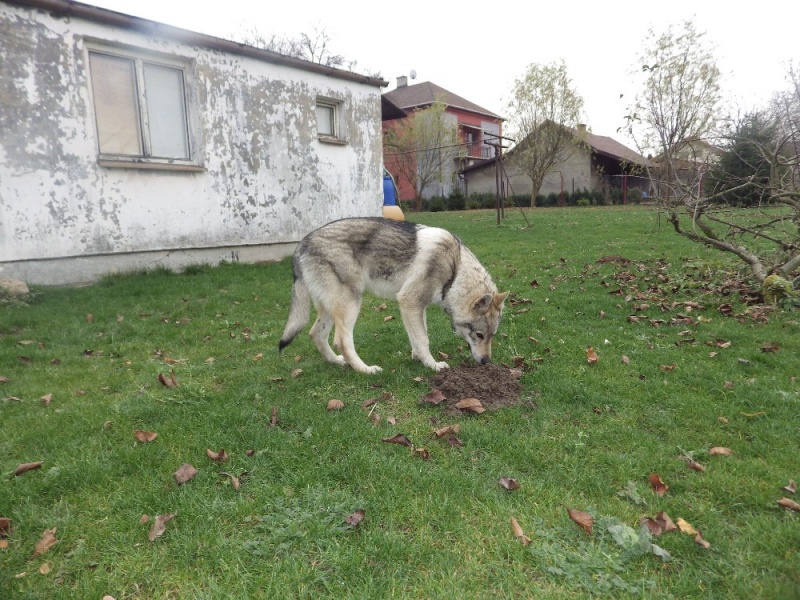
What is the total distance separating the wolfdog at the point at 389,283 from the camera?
4.84 meters

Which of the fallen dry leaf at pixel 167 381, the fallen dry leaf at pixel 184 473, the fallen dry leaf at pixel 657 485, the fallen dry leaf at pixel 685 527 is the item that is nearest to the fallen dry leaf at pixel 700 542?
the fallen dry leaf at pixel 685 527

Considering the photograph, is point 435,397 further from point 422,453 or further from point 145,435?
point 145,435

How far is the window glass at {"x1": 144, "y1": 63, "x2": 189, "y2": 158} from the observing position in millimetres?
9492

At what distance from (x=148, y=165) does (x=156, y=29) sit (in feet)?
9.06

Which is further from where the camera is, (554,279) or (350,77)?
(350,77)

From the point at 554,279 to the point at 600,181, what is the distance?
30858 millimetres

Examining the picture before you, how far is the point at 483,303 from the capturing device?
479 cm

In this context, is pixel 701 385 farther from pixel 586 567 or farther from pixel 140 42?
pixel 140 42

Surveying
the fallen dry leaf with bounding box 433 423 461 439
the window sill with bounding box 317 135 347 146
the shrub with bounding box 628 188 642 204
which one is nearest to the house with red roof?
the shrub with bounding box 628 188 642 204

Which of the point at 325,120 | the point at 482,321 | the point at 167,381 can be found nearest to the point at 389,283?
the point at 482,321

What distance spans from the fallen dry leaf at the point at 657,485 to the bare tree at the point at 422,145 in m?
33.7

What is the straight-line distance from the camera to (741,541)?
240cm

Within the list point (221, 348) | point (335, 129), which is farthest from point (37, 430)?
point (335, 129)

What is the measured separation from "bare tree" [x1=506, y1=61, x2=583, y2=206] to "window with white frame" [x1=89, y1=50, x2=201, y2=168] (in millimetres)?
25038
